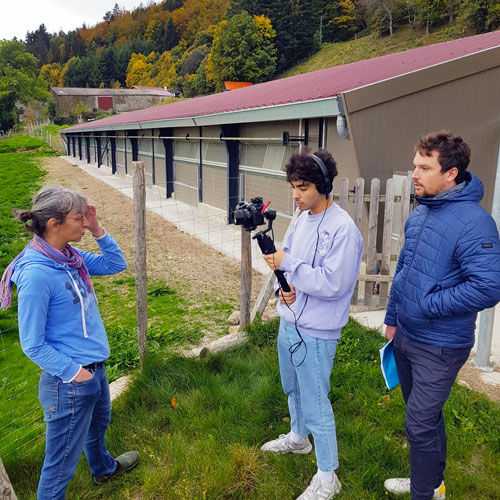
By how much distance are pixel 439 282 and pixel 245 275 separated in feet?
8.53

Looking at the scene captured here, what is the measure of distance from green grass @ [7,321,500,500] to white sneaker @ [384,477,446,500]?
0.18 feet

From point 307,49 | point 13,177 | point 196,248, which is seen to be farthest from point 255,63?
point 196,248

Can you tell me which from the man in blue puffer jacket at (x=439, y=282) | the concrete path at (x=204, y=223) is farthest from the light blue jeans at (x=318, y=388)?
the concrete path at (x=204, y=223)

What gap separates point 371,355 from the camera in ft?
12.3

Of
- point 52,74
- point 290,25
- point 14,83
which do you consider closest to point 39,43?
point 52,74

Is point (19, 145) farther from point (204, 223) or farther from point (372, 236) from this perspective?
point (372, 236)

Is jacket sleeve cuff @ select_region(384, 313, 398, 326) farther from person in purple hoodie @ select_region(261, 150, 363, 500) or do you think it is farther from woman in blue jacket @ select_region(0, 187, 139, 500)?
woman in blue jacket @ select_region(0, 187, 139, 500)

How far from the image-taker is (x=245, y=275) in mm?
4312

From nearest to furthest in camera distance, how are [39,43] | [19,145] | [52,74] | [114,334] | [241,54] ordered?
1. [114,334]
2. [19,145]
3. [241,54]
4. [52,74]
5. [39,43]

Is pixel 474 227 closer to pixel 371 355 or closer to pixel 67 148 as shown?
pixel 371 355

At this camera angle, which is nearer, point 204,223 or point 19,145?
point 204,223

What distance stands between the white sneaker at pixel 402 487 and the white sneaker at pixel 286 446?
49 cm

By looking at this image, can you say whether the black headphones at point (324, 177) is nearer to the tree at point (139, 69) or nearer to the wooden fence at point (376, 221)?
the wooden fence at point (376, 221)

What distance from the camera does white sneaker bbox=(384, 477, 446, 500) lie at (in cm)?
219
